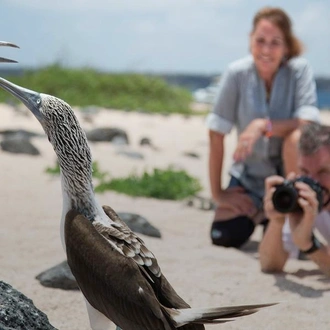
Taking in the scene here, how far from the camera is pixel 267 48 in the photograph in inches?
222

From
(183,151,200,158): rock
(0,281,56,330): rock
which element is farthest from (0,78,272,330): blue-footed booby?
(183,151,200,158): rock

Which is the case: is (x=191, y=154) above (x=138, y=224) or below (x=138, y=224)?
below

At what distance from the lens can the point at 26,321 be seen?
2.79m

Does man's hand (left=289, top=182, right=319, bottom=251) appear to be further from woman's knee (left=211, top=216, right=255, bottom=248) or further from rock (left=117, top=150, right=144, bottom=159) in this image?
rock (left=117, top=150, right=144, bottom=159)

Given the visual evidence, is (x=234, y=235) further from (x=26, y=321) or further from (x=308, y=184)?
(x=26, y=321)

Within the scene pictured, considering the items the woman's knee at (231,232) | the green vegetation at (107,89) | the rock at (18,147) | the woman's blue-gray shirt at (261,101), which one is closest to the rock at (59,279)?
the woman's knee at (231,232)

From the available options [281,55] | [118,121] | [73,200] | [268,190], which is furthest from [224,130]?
[118,121]

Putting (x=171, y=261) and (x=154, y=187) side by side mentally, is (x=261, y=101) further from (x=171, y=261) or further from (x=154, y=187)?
(x=154, y=187)

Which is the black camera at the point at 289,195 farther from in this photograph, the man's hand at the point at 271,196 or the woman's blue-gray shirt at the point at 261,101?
the woman's blue-gray shirt at the point at 261,101

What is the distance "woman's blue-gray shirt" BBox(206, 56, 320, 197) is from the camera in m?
5.77

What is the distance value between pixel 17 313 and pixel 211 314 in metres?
0.69

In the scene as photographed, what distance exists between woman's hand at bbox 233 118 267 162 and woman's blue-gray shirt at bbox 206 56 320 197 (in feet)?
1.03

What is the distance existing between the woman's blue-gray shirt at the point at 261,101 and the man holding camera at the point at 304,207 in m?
0.82

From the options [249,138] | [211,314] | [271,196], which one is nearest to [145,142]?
[249,138]
